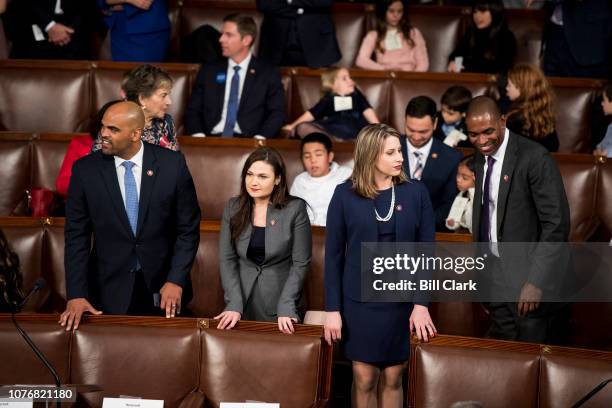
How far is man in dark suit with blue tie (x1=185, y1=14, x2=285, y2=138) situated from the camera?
4.34 metres

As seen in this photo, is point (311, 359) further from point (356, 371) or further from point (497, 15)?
point (497, 15)

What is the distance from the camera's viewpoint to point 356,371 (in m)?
2.67

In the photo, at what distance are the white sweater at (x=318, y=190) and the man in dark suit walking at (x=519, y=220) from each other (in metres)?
0.86

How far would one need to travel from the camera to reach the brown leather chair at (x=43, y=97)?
4348 mm

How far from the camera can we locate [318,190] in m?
3.67

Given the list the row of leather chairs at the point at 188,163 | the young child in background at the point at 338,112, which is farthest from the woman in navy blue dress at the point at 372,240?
the young child in background at the point at 338,112

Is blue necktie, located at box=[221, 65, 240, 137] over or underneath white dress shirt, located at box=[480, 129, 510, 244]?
over

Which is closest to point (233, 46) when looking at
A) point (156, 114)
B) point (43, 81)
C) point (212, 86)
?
point (212, 86)

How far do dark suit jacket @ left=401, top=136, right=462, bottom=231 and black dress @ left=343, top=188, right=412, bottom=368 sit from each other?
1106mm

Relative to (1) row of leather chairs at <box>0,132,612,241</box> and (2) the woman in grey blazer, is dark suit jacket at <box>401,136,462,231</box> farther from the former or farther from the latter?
(2) the woman in grey blazer

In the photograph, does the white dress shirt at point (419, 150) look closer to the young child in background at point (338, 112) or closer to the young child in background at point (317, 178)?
the young child in background at point (317, 178)

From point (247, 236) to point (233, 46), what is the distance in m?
1.75

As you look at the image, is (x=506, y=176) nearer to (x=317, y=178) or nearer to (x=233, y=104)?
(x=317, y=178)

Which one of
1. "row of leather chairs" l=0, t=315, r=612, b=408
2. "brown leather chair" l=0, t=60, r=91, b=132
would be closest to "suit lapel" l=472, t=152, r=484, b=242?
"row of leather chairs" l=0, t=315, r=612, b=408
